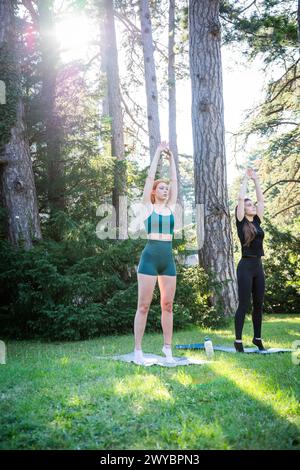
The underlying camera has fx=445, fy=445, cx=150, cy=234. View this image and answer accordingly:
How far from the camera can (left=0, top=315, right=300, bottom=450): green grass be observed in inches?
113

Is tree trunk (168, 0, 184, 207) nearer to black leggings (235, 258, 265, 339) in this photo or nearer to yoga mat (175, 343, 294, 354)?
yoga mat (175, 343, 294, 354)

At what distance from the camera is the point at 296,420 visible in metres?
3.13

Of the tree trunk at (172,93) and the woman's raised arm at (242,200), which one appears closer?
the woman's raised arm at (242,200)

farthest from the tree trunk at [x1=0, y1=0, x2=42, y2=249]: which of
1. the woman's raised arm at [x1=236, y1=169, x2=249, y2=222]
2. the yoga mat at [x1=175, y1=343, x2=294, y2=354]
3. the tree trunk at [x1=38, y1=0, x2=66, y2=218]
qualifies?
the woman's raised arm at [x1=236, y1=169, x2=249, y2=222]

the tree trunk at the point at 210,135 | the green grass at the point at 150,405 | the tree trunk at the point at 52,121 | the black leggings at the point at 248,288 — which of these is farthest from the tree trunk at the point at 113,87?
the green grass at the point at 150,405

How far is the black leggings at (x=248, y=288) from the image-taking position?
589 centimetres

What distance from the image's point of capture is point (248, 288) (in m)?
5.89

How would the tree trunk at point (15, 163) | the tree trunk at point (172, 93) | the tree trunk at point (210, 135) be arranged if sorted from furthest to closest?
1. the tree trunk at point (172, 93)
2. the tree trunk at point (15, 163)
3. the tree trunk at point (210, 135)

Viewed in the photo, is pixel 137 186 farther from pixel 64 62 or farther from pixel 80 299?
pixel 80 299

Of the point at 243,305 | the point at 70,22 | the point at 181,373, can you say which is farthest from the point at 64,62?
the point at 181,373

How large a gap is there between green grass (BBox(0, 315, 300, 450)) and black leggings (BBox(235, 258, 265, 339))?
604mm

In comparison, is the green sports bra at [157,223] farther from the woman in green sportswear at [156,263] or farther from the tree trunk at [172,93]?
the tree trunk at [172,93]

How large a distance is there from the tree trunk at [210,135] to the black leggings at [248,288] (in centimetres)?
360

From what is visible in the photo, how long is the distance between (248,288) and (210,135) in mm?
Result: 4788
